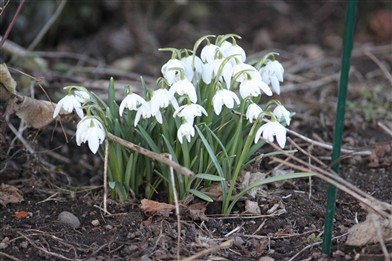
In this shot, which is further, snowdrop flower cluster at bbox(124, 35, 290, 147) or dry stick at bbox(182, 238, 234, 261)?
snowdrop flower cluster at bbox(124, 35, 290, 147)

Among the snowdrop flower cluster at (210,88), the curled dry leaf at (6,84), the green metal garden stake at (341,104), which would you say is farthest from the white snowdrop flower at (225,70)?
the curled dry leaf at (6,84)

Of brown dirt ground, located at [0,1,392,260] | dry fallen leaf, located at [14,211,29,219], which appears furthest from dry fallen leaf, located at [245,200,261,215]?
dry fallen leaf, located at [14,211,29,219]

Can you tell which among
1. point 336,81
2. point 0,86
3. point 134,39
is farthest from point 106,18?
point 0,86

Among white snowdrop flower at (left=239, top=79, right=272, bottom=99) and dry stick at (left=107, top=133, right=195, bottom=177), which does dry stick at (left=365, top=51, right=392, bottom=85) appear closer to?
white snowdrop flower at (left=239, top=79, right=272, bottom=99)

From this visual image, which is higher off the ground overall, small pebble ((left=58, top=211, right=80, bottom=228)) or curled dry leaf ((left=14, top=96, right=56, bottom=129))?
curled dry leaf ((left=14, top=96, right=56, bottom=129))

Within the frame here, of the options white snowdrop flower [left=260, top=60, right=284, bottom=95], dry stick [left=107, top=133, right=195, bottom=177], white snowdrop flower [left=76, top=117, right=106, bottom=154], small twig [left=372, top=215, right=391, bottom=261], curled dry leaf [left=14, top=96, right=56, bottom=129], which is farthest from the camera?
curled dry leaf [left=14, top=96, right=56, bottom=129]

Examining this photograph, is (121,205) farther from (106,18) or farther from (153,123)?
(106,18)

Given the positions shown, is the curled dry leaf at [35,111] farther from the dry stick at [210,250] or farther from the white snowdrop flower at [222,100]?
the dry stick at [210,250]
